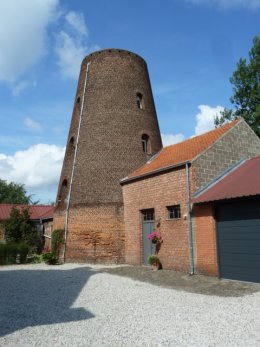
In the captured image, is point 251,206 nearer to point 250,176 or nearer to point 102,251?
point 250,176

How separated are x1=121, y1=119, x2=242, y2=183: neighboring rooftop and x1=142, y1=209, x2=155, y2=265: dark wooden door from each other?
1.95m

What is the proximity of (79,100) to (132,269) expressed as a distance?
11.7m

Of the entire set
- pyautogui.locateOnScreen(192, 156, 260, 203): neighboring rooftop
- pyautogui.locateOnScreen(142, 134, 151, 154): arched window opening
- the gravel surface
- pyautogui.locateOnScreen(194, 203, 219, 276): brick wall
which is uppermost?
pyautogui.locateOnScreen(142, 134, 151, 154): arched window opening

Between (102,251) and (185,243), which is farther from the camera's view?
(102,251)

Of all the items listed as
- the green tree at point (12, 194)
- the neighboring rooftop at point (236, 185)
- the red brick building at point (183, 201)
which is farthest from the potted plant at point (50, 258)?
the green tree at point (12, 194)

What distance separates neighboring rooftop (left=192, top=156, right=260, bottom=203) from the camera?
11878 mm

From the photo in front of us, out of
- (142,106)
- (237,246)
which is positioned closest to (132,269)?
(237,246)

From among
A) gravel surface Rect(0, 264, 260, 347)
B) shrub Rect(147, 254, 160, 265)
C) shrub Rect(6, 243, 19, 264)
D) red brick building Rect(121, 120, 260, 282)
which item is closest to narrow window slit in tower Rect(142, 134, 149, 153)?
red brick building Rect(121, 120, 260, 282)

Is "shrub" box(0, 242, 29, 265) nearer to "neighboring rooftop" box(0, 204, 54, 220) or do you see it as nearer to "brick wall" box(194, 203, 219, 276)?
"brick wall" box(194, 203, 219, 276)

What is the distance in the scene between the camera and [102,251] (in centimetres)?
1833

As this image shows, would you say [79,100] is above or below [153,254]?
above

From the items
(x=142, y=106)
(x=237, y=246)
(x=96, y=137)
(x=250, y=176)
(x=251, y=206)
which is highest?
(x=142, y=106)

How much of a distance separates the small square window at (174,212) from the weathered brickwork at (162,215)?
20cm

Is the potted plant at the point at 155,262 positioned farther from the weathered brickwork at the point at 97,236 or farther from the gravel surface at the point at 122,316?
the gravel surface at the point at 122,316
